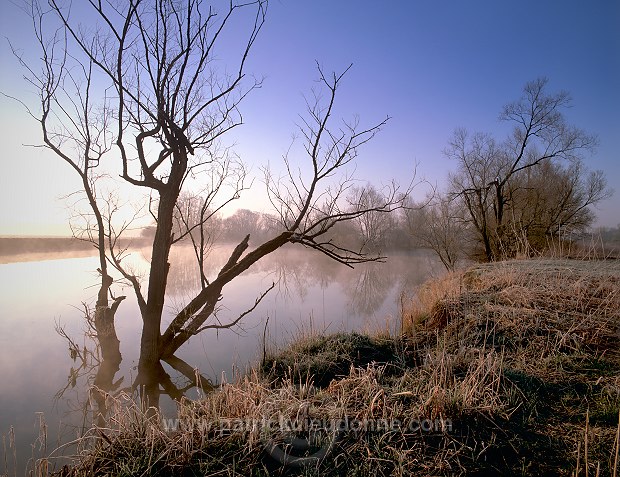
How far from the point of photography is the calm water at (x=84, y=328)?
532 cm

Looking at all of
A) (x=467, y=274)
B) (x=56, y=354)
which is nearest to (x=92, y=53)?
(x=56, y=354)

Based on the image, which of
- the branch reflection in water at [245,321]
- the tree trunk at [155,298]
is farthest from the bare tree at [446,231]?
the tree trunk at [155,298]

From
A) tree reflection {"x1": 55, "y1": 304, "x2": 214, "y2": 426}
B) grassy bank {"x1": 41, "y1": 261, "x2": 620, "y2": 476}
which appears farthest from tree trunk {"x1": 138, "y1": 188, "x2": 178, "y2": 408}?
grassy bank {"x1": 41, "y1": 261, "x2": 620, "y2": 476}

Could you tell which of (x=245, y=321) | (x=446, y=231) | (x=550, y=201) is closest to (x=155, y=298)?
(x=245, y=321)

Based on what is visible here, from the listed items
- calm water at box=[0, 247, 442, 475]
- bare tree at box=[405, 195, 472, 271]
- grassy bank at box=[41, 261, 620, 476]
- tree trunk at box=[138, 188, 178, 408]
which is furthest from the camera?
bare tree at box=[405, 195, 472, 271]

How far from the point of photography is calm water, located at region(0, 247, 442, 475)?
5316mm

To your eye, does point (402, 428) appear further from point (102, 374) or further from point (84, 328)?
point (84, 328)

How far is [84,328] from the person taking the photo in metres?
8.75

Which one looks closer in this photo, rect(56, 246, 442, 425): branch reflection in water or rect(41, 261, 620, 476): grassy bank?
rect(41, 261, 620, 476): grassy bank

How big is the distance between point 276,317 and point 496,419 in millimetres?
7742

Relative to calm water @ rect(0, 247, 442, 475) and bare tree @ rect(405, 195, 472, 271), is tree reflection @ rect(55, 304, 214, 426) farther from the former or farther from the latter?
bare tree @ rect(405, 195, 472, 271)

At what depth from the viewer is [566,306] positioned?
5551 mm

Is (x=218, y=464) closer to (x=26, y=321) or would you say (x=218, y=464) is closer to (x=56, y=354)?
(x=56, y=354)

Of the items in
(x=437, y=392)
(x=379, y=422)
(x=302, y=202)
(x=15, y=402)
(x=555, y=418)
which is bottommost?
(x=15, y=402)
